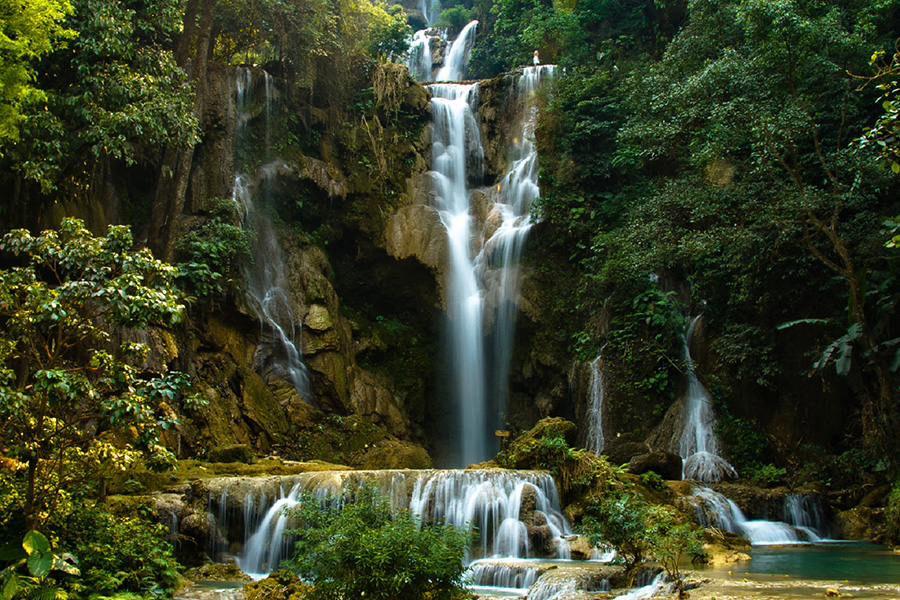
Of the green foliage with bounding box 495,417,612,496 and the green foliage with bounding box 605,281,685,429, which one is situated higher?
the green foliage with bounding box 605,281,685,429

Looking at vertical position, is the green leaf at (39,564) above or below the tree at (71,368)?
below

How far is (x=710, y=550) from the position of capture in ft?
31.1

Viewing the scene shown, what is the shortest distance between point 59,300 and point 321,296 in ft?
42.3

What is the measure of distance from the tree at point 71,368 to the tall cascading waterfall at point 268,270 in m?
10.4

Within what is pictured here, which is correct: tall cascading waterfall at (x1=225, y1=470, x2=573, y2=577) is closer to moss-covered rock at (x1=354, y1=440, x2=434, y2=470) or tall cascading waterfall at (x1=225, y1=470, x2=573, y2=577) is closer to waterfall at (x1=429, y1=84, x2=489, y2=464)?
moss-covered rock at (x1=354, y1=440, x2=434, y2=470)


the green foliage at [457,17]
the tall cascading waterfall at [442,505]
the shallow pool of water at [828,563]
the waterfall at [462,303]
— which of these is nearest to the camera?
the shallow pool of water at [828,563]

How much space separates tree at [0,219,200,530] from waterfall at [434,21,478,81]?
92.9 ft

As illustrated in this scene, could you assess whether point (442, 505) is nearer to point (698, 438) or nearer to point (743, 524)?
point (743, 524)

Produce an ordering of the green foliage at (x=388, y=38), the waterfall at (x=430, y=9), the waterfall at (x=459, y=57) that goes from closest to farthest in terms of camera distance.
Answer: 1. the green foliage at (x=388, y=38)
2. the waterfall at (x=459, y=57)
3. the waterfall at (x=430, y=9)

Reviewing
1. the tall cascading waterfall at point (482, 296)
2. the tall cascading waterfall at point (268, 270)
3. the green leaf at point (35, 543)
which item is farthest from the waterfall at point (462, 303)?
the green leaf at point (35, 543)

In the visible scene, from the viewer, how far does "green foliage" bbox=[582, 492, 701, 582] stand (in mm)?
7082

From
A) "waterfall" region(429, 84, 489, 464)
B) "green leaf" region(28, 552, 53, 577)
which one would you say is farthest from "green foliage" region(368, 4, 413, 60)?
"green leaf" region(28, 552, 53, 577)

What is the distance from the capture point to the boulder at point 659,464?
14070 mm

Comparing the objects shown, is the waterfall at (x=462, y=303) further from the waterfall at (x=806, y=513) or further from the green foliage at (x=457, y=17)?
the green foliage at (x=457, y=17)
